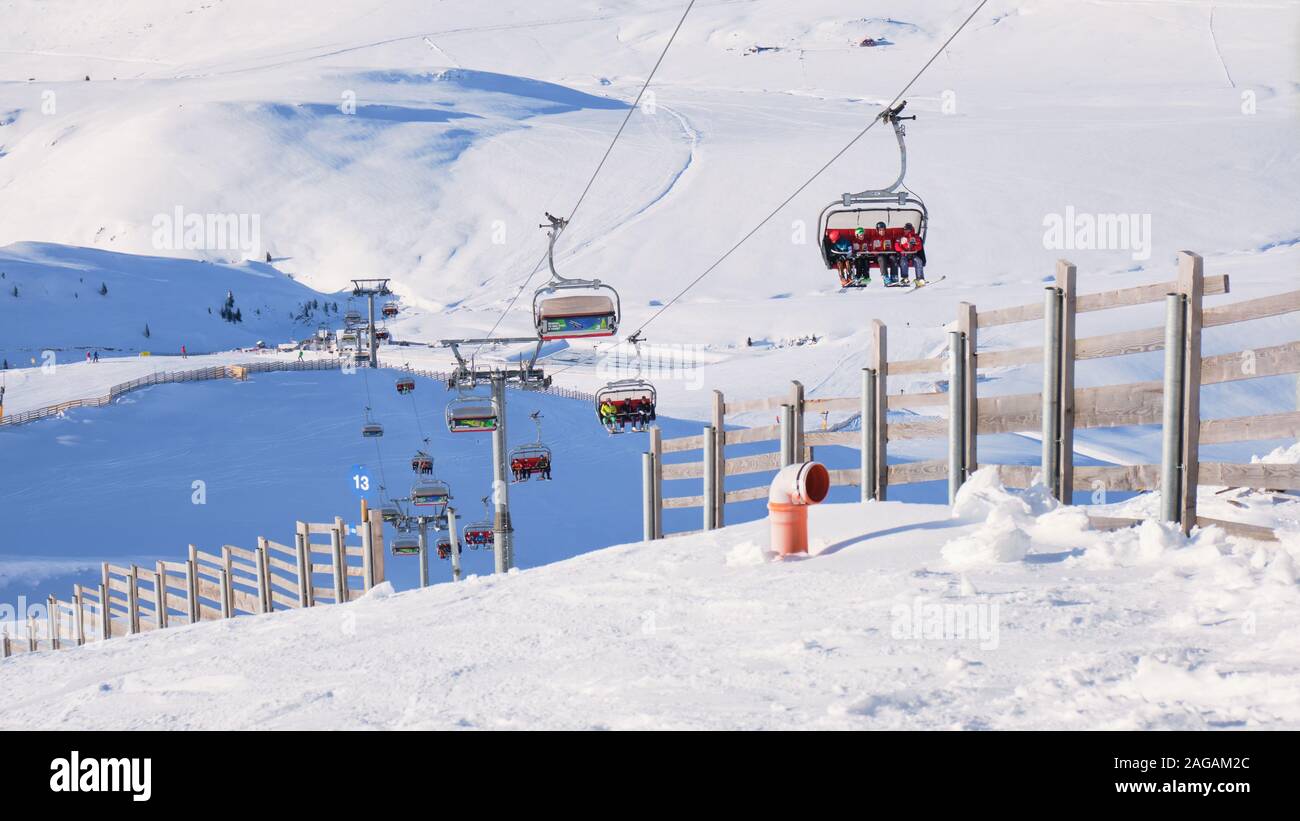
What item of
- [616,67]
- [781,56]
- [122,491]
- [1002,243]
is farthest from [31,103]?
[122,491]

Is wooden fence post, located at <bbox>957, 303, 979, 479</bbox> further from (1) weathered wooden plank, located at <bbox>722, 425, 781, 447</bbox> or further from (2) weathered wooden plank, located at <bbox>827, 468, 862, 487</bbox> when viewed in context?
(1) weathered wooden plank, located at <bbox>722, 425, 781, 447</bbox>

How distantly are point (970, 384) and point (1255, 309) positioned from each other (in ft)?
7.24

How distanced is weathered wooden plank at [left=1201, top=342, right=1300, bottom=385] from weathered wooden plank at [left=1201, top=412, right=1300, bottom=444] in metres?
0.23

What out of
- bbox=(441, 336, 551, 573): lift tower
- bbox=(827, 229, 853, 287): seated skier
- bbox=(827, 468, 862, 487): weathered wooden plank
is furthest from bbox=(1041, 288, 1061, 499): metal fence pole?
bbox=(441, 336, 551, 573): lift tower

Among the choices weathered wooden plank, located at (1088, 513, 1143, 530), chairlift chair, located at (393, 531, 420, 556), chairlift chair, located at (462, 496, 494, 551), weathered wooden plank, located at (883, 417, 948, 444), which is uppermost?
weathered wooden plank, located at (883, 417, 948, 444)

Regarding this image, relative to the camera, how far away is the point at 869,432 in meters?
10.2

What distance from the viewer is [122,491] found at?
40.2 meters

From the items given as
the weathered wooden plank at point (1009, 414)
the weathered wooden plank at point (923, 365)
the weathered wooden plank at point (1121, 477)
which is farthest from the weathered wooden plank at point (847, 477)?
the weathered wooden plank at point (1121, 477)

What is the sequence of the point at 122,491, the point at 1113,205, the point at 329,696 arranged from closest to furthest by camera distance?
the point at 329,696 < the point at 122,491 < the point at 1113,205

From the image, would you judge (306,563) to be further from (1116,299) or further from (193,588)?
(1116,299)

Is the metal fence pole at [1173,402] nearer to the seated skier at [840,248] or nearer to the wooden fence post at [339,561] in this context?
the seated skier at [840,248]

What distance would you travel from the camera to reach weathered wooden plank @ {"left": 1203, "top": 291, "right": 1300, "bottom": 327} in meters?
7.07

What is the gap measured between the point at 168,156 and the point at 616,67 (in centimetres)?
6714
